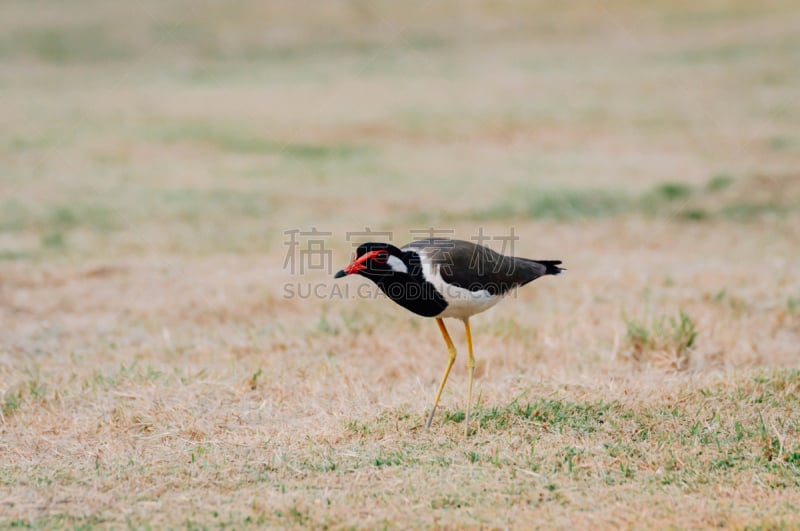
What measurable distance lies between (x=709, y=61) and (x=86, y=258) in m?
20.3

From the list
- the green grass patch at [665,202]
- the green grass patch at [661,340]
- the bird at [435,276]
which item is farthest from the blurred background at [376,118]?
the bird at [435,276]

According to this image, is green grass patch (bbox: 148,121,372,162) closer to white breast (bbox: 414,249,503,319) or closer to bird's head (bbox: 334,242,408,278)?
white breast (bbox: 414,249,503,319)

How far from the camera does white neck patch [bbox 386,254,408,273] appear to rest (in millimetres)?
5312

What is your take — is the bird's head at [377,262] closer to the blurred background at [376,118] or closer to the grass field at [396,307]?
the grass field at [396,307]

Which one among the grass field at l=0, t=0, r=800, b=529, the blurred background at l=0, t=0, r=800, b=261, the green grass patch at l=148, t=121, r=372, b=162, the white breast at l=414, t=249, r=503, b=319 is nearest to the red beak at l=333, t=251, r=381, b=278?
the white breast at l=414, t=249, r=503, b=319

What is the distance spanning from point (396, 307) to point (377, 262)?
373cm

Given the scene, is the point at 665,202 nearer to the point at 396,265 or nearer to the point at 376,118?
the point at 376,118

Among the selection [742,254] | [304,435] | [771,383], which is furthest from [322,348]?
[742,254]

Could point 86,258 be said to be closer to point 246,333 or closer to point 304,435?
point 246,333

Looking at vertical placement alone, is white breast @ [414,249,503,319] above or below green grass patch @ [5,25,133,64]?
below

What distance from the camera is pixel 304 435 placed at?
5.47 meters

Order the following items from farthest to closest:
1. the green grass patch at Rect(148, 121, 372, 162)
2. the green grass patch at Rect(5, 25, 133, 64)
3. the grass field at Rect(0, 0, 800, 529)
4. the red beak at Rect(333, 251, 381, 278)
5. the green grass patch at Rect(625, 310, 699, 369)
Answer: the green grass patch at Rect(5, 25, 133, 64) < the green grass patch at Rect(148, 121, 372, 162) < the green grass patch at Rect(625, 310, 699, 369) < the red beak at Rect(333, 251, 381, 278) < the grass field at Rect(0, 0, 800, 529)

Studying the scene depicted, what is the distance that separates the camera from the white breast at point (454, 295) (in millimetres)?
5371

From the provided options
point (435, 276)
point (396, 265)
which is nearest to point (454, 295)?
point (435, 276)
